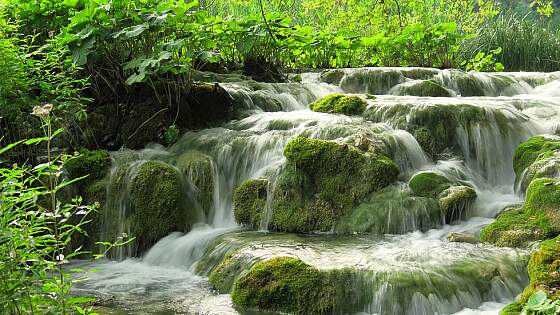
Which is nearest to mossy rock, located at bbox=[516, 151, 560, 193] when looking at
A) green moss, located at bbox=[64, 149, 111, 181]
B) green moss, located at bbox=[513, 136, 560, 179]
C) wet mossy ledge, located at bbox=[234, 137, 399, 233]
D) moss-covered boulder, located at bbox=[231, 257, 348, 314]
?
green moss, located at bbox=[513, 136, 560, 179]

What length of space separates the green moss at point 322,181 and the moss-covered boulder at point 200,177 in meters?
0.92

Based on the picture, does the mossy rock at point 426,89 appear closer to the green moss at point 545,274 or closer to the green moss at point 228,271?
the green moss at point 228,271

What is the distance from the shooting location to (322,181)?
6.54 metres

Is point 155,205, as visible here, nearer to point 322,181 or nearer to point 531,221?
point 322,181

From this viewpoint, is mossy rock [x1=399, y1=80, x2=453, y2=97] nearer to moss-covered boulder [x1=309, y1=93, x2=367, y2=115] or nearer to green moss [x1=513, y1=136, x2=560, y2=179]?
moss-covered boulder [x1=309, y1=93, x2=367, y2=115]

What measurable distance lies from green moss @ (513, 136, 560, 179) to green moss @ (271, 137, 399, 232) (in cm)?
139

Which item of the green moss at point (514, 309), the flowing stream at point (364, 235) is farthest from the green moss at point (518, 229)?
the green moss at point (514, 309)

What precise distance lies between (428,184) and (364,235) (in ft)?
2.95

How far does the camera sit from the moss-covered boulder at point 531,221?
17.0 ft

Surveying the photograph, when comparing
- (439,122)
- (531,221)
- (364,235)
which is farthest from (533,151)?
(364,235)

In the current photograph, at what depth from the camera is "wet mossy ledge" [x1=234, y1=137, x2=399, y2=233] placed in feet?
20.7

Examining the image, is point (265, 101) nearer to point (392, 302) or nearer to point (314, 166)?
point (314, 166)

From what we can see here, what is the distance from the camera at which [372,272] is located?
185 inches

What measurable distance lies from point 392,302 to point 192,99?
186 inches
